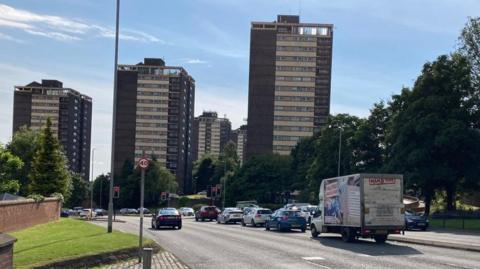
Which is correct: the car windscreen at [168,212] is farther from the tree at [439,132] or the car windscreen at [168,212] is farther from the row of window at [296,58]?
the row of window at [296,58]

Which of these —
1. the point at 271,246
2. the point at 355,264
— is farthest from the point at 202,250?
the point at 355,264

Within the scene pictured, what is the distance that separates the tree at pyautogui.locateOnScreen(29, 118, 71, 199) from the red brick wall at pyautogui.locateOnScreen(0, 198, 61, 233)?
12.9 metres

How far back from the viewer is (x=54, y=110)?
168m

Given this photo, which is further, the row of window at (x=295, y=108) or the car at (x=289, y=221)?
the row of window at (x=295, y=108)

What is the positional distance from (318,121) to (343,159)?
6288 centimetres

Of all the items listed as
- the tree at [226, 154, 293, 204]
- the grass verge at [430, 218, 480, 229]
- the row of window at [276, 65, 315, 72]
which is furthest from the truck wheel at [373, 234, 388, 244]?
the row of window at [276, 65, 315, 72]

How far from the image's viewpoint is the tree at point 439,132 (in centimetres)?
5544

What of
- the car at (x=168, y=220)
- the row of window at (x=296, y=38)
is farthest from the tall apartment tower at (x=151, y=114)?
the car at (x=168, y=220)

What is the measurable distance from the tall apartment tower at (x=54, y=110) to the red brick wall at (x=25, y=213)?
12792cm

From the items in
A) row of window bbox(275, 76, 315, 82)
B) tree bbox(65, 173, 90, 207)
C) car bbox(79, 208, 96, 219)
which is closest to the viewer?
car bbox(79, 208, 96, 219)

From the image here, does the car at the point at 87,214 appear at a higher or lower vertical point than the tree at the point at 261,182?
lower

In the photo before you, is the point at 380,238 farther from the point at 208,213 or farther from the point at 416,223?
the point at 208,213

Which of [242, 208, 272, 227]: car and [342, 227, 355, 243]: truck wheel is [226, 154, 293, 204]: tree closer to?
[242, 208, 272, 227]: car

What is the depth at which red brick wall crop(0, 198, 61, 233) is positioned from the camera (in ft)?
93.1
